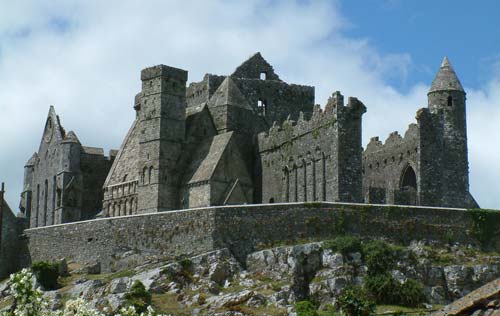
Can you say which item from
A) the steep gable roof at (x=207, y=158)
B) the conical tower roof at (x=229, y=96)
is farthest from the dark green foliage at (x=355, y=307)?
the conical tower roof at (x=229, y=96)

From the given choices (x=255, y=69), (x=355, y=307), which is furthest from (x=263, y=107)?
(x=355, y=307)

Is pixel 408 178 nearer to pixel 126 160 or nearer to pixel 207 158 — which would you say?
pixel 207 158

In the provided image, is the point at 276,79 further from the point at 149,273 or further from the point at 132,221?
the point at 149,273

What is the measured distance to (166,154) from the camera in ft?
233

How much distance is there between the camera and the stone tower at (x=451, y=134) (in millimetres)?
67375

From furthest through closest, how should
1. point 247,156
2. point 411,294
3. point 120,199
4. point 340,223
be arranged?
point 120,199 → point 247,156 → point 340,223 → point 411,294

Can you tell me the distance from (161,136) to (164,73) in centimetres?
437

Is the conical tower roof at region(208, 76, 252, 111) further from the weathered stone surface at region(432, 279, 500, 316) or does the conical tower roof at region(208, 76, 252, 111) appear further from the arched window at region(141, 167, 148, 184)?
the weathered stone surface at region(432, 279, 500, 316)

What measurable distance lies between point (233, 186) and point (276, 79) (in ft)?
58.0

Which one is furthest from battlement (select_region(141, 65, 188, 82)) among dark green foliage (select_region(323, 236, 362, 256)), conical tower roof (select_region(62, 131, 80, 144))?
dark green foliage (select_region(323, 236, 362, 256))

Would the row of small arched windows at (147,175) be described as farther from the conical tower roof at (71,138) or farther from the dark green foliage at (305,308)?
the dark green foliage at (305,308)

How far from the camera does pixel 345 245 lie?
2219 inches

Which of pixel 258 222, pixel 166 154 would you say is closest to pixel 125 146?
pixel 166 154

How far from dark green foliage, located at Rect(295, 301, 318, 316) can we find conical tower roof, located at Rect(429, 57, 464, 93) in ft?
73.0
